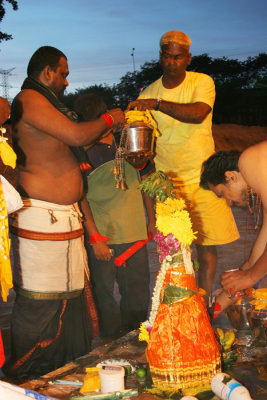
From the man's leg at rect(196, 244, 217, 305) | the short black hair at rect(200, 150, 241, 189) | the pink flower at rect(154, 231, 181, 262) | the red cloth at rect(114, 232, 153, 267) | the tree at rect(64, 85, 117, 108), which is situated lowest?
the man's leg at rect(196, 244, 217, 305)

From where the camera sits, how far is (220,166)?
109 inches

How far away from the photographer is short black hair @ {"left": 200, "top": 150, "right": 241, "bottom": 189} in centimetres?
274

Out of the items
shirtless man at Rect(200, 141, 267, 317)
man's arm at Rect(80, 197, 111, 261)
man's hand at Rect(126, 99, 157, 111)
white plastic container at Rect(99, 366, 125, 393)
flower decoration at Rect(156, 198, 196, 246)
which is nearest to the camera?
white plastic container at Rect(99, 366, 125, 393)

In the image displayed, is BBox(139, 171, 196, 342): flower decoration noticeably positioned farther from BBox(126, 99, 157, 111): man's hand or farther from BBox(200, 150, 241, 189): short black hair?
BBox(126, 99, 157, 111): man's hand

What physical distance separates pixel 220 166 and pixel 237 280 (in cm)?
65

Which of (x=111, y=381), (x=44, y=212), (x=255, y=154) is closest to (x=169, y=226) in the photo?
(x=111, y=381)

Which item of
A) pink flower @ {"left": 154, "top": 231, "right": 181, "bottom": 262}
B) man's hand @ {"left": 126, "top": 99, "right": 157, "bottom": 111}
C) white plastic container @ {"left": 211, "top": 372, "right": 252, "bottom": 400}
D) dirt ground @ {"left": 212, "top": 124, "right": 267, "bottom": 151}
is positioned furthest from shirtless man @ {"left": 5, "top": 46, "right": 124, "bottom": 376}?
dirt ground @ {"left": 212, "top": 124, "right": 267, "bottom": 151}

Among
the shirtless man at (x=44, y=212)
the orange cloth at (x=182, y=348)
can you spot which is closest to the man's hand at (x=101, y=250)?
the shirtless man at (x=44, y=212)

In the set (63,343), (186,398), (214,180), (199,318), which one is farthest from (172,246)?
(63,343)

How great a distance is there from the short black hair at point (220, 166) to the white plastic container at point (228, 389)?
125 centimetres

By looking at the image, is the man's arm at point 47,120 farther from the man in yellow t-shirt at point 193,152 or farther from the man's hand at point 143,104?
the man in yellow t-shirt at point 193,152

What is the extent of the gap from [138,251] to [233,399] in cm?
191

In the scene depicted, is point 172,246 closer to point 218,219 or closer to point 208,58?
point 218,219

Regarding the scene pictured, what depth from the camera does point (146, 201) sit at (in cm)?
371
